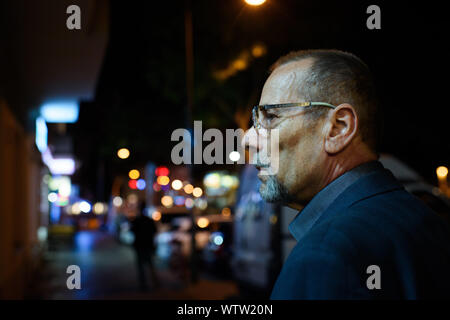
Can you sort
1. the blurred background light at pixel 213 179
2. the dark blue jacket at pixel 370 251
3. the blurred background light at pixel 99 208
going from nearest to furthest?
the dark blue jacket at pixel 370 251 → the blurred background light at pixel 213 179 → the blurred background light at pixel 99 208

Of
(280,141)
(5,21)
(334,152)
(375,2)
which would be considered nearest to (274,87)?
(280,141)

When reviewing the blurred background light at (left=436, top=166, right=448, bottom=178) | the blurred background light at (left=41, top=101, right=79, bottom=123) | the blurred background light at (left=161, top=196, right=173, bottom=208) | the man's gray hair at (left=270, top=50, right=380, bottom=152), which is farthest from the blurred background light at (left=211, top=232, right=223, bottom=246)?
the blurred background light at (left=161, top=196, right=173, bottom=208)

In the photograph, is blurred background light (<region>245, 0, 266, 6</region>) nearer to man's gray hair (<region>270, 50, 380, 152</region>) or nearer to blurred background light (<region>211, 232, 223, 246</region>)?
man's gray hair (<region>270, 50, 380, 152</region>)

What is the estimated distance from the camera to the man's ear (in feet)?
5.16

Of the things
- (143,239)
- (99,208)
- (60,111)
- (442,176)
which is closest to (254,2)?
(143,239)

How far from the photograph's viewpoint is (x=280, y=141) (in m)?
1.67

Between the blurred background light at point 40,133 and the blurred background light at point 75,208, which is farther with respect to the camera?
the blurred background light at point 75,208

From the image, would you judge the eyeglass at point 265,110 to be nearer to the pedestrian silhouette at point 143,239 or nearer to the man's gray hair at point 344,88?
the man's gray hair at point 344,88

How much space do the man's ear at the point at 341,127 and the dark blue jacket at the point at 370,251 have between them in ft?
0.49

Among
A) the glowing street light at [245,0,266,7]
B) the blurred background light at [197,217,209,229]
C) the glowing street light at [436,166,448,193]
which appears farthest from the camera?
the glowing street light at [436,166,448,193]

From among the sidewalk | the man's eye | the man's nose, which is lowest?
the sidewalk

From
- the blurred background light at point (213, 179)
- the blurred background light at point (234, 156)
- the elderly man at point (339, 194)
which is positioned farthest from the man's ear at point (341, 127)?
the blurred background light at point (213, 179)

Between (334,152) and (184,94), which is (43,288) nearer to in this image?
(184,94)

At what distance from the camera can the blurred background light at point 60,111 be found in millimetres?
13656
